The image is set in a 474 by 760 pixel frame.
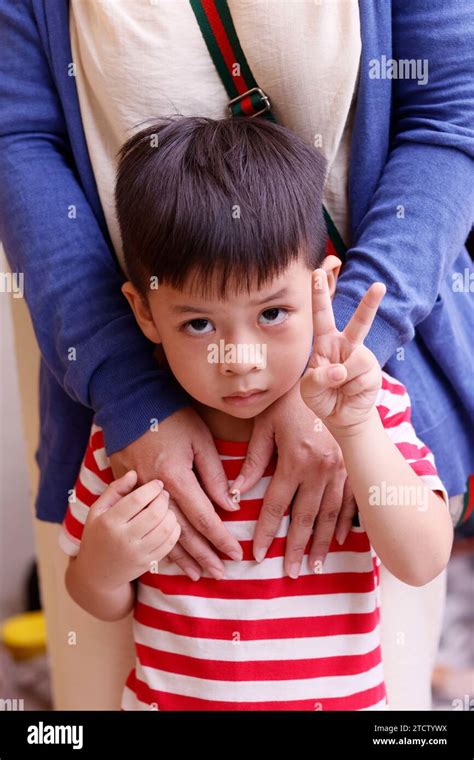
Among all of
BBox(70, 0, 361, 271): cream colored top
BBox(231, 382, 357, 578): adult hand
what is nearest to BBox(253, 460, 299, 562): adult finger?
BBox(231, 382, 357, 578): adult hand

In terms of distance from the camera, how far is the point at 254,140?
0.93 m

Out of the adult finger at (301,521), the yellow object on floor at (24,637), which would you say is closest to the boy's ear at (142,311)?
the adult finger at (301,521)

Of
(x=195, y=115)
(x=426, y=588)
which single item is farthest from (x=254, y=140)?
(x=426, y=588)

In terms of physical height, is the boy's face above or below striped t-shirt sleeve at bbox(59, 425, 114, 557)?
above

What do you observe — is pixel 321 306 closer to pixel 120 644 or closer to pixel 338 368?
pixel 338 368

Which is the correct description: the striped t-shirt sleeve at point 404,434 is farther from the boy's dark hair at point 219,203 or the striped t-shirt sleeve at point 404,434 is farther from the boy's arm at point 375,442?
the boy's dark hair at point 219,203

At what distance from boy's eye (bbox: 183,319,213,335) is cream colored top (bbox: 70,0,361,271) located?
0.23m

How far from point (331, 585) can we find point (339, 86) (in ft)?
1.60

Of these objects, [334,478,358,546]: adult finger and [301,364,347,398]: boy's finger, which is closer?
[301,364,347,398]: boy's finger

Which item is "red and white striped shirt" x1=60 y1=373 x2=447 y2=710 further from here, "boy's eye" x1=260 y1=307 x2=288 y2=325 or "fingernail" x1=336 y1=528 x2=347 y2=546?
"boy's eye" x1=260 y1=307 x2=288 y2=325

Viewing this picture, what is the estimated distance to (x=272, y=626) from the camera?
994mm

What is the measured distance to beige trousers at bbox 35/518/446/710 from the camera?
111cm

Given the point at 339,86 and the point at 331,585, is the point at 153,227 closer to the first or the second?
the point at 339,86

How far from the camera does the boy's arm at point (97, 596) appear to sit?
40.1 inches
